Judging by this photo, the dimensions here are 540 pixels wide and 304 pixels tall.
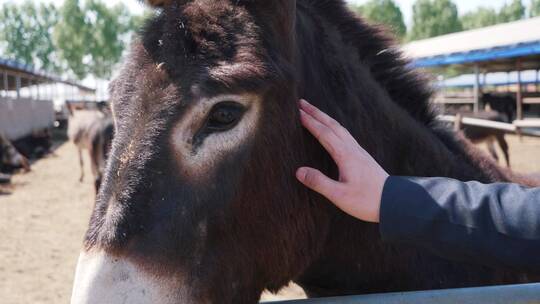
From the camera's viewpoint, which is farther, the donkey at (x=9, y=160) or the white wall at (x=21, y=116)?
the white wall at (x=21, y=116)

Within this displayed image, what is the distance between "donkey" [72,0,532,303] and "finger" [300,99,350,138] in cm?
4

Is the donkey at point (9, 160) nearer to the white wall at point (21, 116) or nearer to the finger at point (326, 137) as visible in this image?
the white wall at point (21, 116)

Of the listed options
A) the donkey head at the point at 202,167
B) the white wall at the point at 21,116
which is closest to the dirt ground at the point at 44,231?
the donkey head at the point at 202,167

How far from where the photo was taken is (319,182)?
1.63 meters

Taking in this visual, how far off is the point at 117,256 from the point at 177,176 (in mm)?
297

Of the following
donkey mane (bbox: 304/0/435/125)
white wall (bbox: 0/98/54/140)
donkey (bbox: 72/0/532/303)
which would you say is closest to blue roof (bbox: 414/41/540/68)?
donkey mane (bbox: 304/0/435/125)

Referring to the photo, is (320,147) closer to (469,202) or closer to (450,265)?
(469,202)

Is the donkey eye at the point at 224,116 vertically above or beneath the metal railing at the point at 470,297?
above

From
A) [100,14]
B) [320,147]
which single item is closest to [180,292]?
[320,147]

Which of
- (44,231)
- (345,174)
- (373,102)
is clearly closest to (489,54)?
(44,231)

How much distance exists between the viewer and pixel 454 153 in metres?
2.52

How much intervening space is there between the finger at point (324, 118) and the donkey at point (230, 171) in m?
0.04

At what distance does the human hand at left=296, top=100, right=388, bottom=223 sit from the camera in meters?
1.50

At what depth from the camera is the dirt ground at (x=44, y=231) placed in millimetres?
6047
